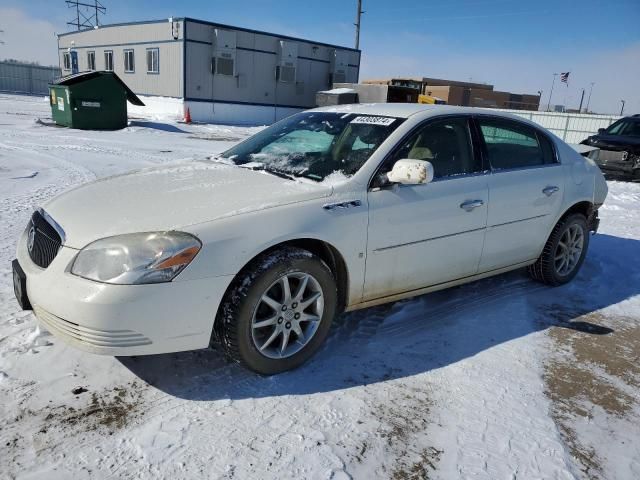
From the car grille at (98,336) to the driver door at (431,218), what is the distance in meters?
1.42

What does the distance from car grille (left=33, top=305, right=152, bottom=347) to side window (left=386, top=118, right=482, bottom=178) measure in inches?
76.0

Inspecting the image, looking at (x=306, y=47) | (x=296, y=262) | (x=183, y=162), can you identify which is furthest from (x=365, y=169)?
(x=306, y=47)

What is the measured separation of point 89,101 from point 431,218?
585 inches

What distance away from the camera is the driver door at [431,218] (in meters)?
3.21

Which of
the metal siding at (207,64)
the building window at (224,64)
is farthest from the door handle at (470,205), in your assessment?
the building window at (224,64)

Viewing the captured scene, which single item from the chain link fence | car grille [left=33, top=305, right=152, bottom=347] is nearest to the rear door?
car grille [left=33, top=305, right=152, bottom=347]

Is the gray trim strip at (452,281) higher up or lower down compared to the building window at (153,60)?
lower down

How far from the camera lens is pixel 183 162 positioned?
3.97 m

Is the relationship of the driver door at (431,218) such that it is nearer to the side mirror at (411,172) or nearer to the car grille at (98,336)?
the side mirror at (411,172)

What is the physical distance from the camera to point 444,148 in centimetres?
367

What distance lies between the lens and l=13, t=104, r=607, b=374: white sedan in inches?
97.5

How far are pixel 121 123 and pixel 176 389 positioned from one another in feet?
51.4

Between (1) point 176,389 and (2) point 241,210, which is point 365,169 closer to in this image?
(2) point 241,210

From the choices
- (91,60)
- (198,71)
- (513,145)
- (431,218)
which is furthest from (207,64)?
(431,218)
